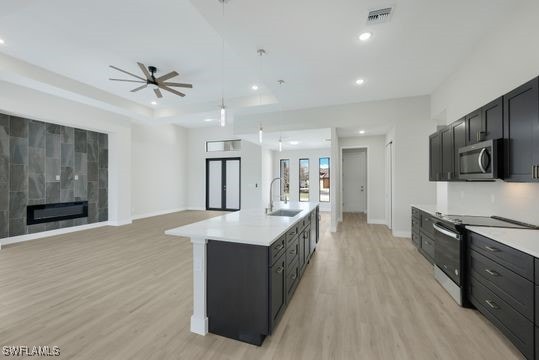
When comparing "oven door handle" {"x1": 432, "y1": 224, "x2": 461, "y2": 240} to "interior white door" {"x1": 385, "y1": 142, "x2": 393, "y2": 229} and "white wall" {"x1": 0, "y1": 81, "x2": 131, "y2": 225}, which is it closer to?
"interior white door" {"x1": 385, "y1": 142, "x2": 393, "y2": 229}

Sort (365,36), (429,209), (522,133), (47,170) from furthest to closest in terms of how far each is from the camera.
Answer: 1. (47,170)
2. (429,209)
3. (365,36)
4. (522,133)

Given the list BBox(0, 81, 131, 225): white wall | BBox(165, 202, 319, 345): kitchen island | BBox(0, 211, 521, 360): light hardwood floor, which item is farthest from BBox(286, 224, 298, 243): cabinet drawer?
BBox(0, 81, 131, 225): white wall

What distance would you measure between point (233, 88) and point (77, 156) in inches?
175

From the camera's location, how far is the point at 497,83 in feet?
8.86

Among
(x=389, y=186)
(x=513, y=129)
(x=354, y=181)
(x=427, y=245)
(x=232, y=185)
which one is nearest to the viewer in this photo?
(x=513, y=129)

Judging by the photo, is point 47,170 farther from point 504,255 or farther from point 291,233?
point 504,255

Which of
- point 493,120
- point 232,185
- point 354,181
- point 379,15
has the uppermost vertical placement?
point 379,15

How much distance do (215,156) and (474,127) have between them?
8.30 m

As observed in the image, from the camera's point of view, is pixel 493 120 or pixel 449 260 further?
pixel 449 260

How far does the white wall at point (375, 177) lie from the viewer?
6996 mm

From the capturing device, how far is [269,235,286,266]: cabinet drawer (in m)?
1.86

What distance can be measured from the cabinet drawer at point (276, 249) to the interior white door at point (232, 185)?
7.34 m

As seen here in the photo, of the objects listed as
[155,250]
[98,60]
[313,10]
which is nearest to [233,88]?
[98,60]

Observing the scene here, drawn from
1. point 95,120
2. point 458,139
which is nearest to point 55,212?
point 95,120
